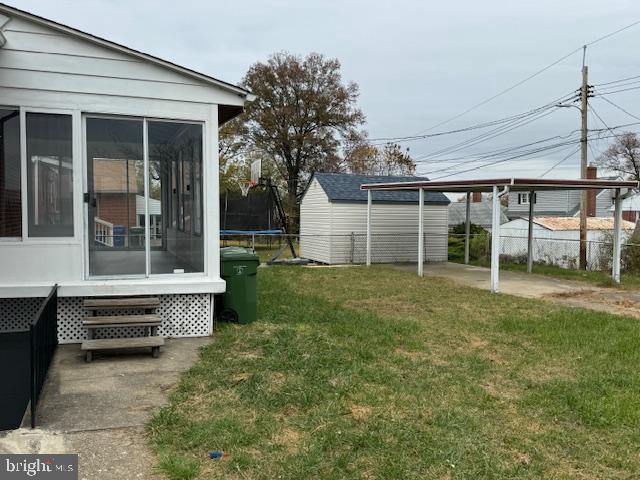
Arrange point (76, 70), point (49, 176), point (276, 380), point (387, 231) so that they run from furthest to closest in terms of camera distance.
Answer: point (387, 231)
point (76, 70)
point (49, 176)
point (276, 380)

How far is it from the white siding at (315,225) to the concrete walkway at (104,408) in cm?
1231

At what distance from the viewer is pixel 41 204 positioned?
6.18 meters

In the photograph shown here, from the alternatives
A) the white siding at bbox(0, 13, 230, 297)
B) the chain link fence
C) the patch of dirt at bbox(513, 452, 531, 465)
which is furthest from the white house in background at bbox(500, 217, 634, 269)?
the patch of dirt at bbox(513, 452, 531, 465)

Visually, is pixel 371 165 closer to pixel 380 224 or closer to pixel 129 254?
pixel 380 224

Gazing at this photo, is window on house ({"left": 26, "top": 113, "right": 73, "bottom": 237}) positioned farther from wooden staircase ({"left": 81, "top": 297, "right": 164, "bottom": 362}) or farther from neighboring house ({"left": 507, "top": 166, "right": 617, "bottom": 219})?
neighboring house ({"left": 507, "top": 166, "right": 617, "bottom": 219})

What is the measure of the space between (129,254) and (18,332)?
156 centimetres

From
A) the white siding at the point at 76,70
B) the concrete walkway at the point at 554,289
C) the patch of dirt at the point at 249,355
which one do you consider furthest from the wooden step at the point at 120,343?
the concrete walkway at the point at 554,289

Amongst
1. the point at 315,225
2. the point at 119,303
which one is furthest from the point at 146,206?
the point at 315,225

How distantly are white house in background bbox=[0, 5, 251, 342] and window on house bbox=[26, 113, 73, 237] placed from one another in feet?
0.04

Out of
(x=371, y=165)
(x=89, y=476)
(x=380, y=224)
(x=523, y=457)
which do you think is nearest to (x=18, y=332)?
(x=89, y=476)

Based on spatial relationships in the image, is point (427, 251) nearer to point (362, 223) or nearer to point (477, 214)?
point (362, 223)

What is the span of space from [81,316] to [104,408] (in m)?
2.36

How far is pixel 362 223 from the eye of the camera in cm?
1867

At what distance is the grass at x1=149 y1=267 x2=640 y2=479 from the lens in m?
3.55
